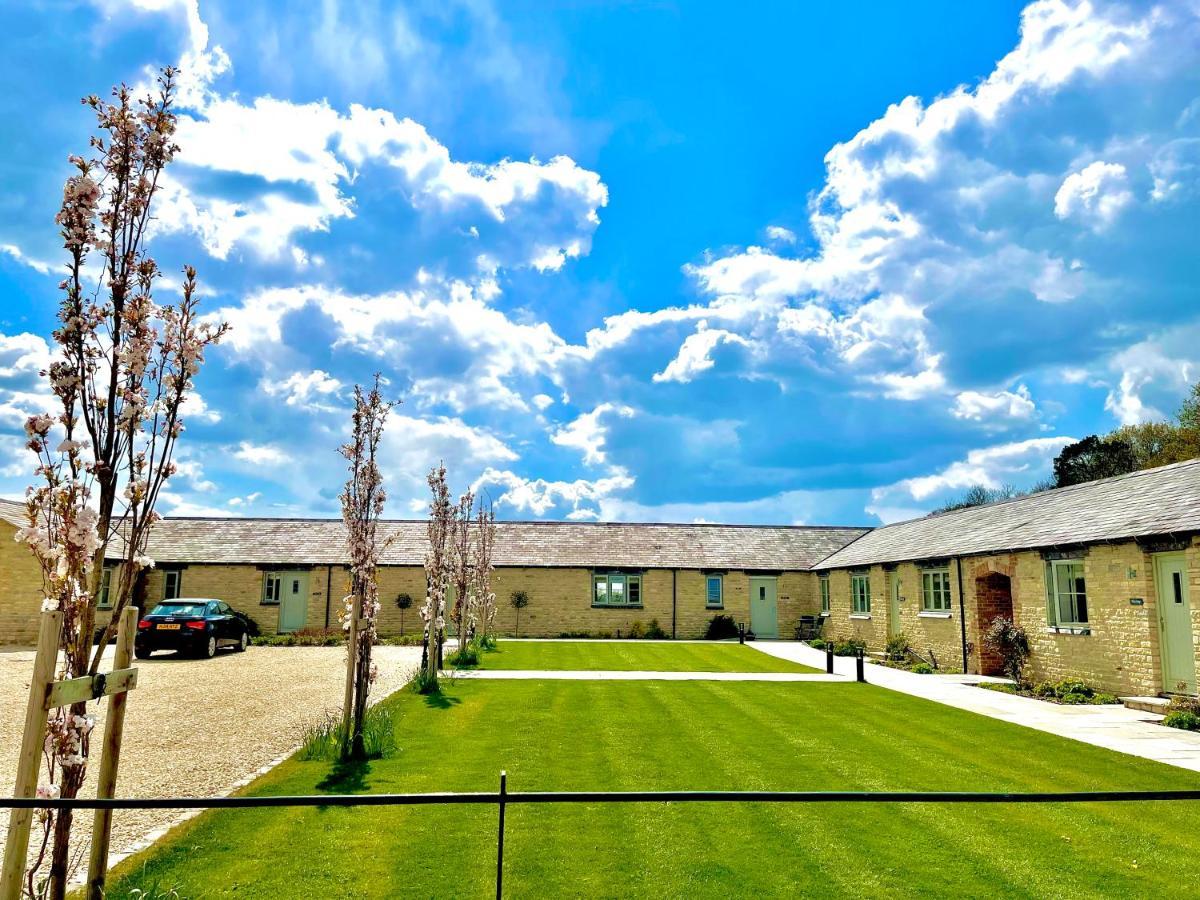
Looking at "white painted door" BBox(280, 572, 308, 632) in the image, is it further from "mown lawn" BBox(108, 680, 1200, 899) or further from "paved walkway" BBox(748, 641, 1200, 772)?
"mown lawn" BBox(108, 680, 1200, 899)

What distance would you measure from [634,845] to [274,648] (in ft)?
76.7

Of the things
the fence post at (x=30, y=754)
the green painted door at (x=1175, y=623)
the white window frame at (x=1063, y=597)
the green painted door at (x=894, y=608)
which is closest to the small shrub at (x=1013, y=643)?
the white window frame at (x=1063, y=597)

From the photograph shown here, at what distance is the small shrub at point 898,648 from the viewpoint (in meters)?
23.4

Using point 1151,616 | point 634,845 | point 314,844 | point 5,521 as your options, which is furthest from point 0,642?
point 1151,616

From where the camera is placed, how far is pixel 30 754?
411 cm

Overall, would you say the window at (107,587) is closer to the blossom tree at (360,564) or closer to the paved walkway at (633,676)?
the paved walkway at (633,676)

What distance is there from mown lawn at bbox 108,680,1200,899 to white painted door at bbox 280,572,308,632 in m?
22.8

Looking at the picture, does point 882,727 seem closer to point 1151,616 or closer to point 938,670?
point 1151,616

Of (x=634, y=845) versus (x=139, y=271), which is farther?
(x=634, y=845)

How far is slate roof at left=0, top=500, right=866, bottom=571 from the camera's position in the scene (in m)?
33.7

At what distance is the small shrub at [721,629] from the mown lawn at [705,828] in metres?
20.8

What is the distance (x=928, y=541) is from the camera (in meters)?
24.9

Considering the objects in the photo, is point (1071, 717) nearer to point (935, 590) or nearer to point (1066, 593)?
point (1066, 593)

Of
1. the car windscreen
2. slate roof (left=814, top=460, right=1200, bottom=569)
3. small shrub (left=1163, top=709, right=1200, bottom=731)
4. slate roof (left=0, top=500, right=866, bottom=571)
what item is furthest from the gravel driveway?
slate roof (left=814, top=460, right=1200, bottom=569)
